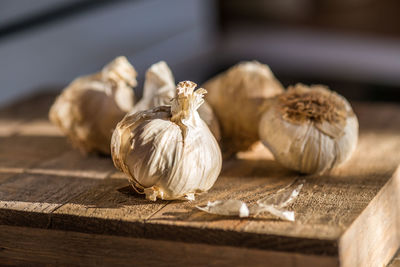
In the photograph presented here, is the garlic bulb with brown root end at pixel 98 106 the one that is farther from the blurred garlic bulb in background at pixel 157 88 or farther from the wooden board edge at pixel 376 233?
the wooden board edge at pixel 376 233

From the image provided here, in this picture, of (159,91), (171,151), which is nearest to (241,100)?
(159,91)

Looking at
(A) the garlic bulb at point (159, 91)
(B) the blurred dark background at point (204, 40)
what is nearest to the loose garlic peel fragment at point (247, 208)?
(A) the garlic bulb at point (159, 91)

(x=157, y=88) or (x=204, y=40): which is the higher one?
(x=157, y=88)

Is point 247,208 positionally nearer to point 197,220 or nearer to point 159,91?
point 197,220

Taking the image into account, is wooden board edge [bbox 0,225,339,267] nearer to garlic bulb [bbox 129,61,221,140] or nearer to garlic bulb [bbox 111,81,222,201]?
garlic bulb [bbox 111,81,222,201]

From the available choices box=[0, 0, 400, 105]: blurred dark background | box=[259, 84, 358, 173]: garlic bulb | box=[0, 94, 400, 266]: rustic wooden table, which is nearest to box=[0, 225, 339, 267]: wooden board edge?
box=[0, 94, 400, 266]: rustic wooden table
